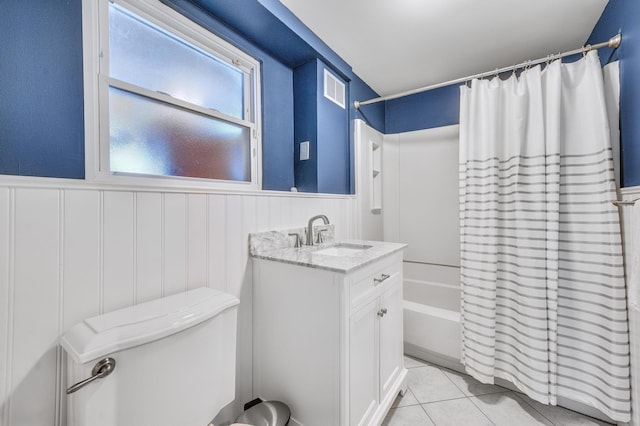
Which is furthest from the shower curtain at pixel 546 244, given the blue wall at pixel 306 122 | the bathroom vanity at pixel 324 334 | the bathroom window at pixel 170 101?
the bathroom window at pixel 170 101

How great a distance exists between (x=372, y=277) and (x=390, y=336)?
0.45 m

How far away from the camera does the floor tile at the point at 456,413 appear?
135 centimetres

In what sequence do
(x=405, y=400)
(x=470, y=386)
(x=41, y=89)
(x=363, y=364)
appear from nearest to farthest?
(x=41, y=89)
(x=363, y=364)
(x=405, y=400)
(x=470, y=386)

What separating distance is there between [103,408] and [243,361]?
2.30 ft

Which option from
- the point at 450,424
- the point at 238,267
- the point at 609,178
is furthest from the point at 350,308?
the point at 609,178

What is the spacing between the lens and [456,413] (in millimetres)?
1409

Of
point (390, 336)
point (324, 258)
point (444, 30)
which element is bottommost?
point (390, 336)

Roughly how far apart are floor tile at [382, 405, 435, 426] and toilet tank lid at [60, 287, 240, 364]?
115 cm

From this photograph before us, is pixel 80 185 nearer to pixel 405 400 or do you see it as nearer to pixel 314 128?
pixel 314 128

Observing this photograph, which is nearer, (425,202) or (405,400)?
(405,400)

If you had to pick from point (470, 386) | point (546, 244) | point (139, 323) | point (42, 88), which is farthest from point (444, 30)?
point (470, 386)

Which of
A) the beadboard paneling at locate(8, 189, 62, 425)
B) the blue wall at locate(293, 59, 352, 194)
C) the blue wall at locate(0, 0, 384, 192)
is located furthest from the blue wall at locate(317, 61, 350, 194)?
the beadboard paneling at locate(8, 189, 62, 425)

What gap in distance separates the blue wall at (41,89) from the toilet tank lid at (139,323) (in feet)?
1.61

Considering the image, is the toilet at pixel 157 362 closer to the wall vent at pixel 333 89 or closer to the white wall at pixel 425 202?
the wall vent at pixel 333 89
